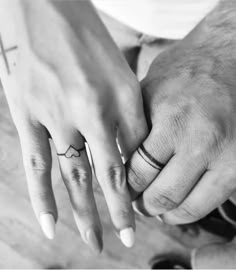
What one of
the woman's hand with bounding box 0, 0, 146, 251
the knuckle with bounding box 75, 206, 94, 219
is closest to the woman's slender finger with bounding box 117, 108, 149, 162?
the woman's hand with bounding box 0, 0, 146, 251

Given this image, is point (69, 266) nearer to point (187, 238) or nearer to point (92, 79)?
point (187, 238)

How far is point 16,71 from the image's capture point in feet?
2.26

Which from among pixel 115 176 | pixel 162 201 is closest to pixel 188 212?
pixel 162 201

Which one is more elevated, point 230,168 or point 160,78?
point 160,78

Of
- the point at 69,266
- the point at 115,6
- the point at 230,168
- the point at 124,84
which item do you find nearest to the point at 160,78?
the point at 124,84

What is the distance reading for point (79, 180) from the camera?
69 cm

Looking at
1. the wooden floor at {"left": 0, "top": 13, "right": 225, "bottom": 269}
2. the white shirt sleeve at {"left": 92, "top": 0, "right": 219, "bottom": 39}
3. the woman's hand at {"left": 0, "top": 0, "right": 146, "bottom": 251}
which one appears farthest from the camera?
the white shirt sleeve at {"left": 92, "top": 0, "right": 219, "bottom": 39}

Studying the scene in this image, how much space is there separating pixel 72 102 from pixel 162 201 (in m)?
0.26

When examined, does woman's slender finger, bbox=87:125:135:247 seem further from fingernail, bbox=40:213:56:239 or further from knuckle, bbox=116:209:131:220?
fingernail, bbox=40:213:56:239

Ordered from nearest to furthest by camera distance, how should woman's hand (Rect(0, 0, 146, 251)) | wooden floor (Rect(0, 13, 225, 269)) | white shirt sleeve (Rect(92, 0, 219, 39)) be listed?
1. woman's hand (Rect(0, 0, 146, 251))
2. wooden floor (Rect(0, 13, 225, 269))
3. white shirt sleeve (Rect(92, 0, 219, 39))

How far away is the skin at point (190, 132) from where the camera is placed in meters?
0.66

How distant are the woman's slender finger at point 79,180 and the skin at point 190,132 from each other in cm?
8

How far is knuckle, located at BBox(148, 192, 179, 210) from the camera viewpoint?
2.32 feet

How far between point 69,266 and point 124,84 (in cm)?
44
